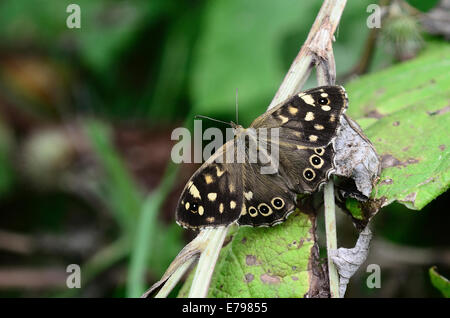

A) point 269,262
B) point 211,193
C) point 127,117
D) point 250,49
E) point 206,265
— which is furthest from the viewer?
point 127,117

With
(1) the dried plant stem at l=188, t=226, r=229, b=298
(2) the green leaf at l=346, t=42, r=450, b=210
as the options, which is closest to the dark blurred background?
(2) the green leaf at l=346, t=42, r=450, b=210

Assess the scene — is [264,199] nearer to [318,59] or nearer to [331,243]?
[331,243]

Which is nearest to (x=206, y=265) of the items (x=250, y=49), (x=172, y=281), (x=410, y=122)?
(x=172, y=281)

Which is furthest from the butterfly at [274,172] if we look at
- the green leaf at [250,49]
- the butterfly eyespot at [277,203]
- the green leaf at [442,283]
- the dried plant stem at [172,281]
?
the green leaf at [250,49]

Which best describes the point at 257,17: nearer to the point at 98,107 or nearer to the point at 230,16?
the point at 230,16

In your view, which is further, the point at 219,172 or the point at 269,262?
the point at 219,172

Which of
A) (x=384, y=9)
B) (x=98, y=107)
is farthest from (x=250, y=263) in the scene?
(x=98, y=107)

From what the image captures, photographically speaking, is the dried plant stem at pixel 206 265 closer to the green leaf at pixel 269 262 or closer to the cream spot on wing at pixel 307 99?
the green leaf at pixel 269 262
